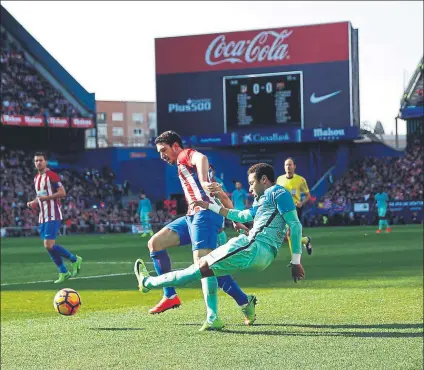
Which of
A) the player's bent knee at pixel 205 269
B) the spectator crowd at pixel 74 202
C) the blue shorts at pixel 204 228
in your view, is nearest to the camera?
the player's bent knee at pixel 205 269

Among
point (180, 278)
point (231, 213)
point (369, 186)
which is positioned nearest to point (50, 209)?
point (180, 278)

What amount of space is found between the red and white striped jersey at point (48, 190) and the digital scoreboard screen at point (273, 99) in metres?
32.6

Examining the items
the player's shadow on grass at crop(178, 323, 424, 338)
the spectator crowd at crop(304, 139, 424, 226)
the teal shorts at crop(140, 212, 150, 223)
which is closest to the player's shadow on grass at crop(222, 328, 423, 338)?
the player's shadow on grass at crop(178, 323, 424, 338)

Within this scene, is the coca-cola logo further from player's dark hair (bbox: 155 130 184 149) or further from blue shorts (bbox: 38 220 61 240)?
player's dark hair (bbox: 155 130 184 149)

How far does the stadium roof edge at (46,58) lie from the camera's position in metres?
56.5

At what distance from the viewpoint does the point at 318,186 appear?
51.0 meters

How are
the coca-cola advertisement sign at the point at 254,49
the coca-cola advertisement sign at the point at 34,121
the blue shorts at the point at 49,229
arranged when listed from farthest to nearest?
the coca-cola advertisement sign at the point at 34,121 < the coca-cola advertisement sign at the point at 254,49 < the blue shorts at the point at 49,229

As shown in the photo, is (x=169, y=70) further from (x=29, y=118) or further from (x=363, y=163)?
(x=363, y=163)

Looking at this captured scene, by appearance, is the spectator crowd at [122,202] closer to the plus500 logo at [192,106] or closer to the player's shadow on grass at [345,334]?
the plus500 logo at [192,106]

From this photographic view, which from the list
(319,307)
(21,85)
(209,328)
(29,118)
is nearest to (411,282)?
(319,307)

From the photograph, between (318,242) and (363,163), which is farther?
(363,163)

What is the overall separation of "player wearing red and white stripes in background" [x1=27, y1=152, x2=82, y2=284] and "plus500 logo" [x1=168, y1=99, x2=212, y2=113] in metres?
34.5

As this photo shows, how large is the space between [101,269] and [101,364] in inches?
506

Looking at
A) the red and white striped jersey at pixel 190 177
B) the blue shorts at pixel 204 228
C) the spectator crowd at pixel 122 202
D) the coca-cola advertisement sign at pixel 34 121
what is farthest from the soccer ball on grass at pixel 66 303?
the coca-cola advertisement sign at pixel 34 121
